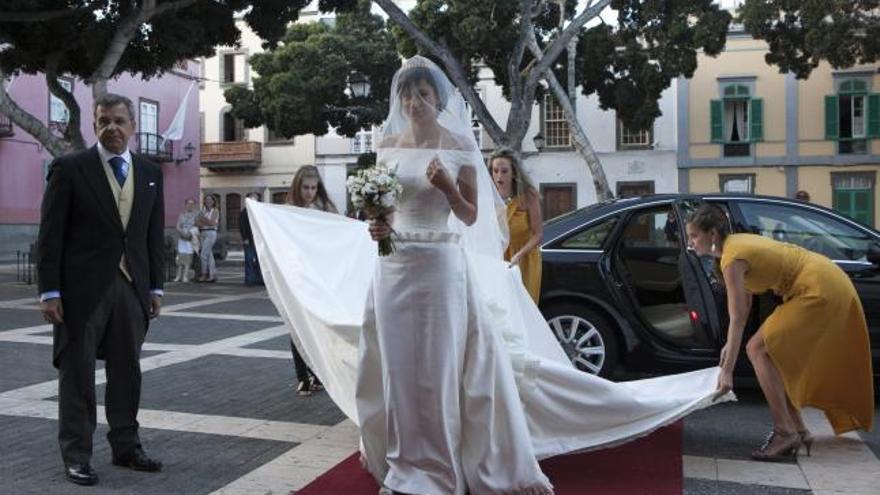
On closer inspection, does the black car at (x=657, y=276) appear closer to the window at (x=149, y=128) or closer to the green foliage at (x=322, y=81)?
the green foliage at (x=322, y=81)

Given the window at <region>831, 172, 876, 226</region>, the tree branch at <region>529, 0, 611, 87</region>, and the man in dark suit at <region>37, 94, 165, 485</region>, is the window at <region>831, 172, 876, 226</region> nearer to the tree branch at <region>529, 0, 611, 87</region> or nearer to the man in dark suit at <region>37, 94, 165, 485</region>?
the tree branch at <region>529, 0, 611, 87</region>

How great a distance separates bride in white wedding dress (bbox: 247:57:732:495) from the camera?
4.00 meters

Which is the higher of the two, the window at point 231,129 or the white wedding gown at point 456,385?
the window at point 231,129

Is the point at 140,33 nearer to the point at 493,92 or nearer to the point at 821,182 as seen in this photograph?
the point at 493,92

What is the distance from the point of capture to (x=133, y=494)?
4250 mm

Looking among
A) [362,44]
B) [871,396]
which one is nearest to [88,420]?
[871,396]

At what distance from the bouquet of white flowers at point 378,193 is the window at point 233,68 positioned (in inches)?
1664

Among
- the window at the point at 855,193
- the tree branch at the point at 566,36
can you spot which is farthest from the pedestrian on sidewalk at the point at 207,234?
the window at the point at 855,193

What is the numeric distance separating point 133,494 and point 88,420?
0.50 metres

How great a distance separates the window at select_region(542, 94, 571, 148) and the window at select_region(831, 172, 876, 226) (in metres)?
10.7

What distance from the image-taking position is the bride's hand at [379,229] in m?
4.00

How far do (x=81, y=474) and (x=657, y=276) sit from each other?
4.53 metres

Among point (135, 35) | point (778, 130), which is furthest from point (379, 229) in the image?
point (778, 130)

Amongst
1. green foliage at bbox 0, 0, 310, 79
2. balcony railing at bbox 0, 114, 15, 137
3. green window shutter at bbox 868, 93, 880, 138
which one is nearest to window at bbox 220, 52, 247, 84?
balcony railing at bbox 0, 114, 15, 137
